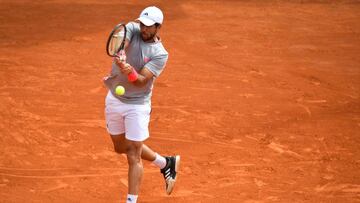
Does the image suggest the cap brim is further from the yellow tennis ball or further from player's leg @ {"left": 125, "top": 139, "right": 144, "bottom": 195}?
player's leg @ {"left": 125, "top": 139, "right": 144, "bottom": 195}

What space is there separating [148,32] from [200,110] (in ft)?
12.8

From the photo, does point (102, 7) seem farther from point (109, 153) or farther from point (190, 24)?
point (109, 153)

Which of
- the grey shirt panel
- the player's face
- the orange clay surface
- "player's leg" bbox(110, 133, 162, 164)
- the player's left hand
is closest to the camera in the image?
the player's left hand

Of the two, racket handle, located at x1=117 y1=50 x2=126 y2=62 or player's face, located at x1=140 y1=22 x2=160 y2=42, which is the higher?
player's face, located at x1=140 y1=22 x2=160 y2=42

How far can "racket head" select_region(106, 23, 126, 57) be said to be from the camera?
6008 millimetres

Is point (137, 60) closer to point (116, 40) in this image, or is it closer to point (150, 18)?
point (116, 40)

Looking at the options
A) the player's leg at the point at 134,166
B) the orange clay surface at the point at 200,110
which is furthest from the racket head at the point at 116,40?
the orange clay surface at the point at 200,110

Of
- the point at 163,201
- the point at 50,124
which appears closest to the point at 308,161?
the point at 163,201

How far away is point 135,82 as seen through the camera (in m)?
6.11

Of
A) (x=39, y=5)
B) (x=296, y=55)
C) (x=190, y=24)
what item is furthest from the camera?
(x=39, y=5)

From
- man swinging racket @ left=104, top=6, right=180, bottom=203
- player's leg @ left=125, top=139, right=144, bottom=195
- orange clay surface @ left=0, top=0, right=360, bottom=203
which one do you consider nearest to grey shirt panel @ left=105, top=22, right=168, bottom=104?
man swinging racket @ left=104, top=6, right=180, bottom=203

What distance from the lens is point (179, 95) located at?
10547mm

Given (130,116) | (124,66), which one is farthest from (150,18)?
(130,116)

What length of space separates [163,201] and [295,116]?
3703 mm
